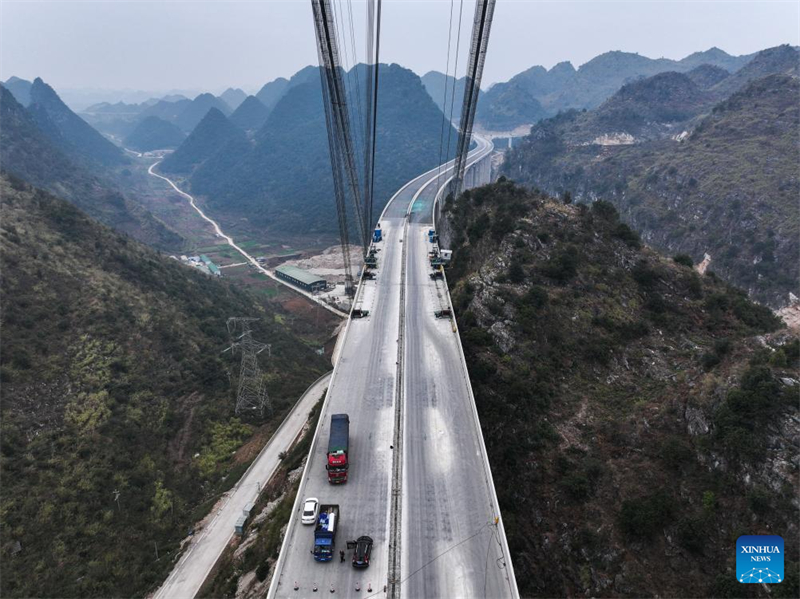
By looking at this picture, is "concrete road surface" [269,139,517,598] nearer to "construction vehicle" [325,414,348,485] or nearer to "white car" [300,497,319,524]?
"white car" [300,497,319,524]

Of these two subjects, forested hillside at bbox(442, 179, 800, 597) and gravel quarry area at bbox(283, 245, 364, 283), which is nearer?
forested hillside at bbox(442, 179, 800, 597)

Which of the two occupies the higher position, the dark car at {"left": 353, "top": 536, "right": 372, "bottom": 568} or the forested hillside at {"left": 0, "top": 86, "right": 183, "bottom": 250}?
the forested hillside at {"left": 0, "top": 86, "right": 183, "bottom": 250}

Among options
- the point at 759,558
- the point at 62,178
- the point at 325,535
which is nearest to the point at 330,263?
the point at 325,535

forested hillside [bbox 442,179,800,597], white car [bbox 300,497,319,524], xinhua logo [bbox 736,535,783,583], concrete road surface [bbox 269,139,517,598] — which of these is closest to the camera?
xinhua logo [bbox 736,535,783,583]

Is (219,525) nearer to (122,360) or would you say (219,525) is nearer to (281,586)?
(281,586)

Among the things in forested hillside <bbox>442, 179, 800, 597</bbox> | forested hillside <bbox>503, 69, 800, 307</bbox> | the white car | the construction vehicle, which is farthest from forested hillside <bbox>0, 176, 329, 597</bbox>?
forested hillside <bbox>503, 69, 800, 307</bbox>

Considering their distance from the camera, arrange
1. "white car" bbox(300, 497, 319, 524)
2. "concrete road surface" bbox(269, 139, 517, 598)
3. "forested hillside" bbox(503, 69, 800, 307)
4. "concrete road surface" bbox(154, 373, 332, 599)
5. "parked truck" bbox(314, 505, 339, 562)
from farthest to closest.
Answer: "forested hillside" bbox(503, 69, 800, 307) < "concrete road surface" bbox(154, 373, 332, 599) < "white car" bbox(300, 497, 319, 524) < "parked truck" bbox(314, 505, 339, 562) < "concrete road surface" bbox(269, 139, 517, 598)

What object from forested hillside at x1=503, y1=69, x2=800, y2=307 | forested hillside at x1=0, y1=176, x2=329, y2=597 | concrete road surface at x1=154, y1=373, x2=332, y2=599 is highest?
forested hillside at x1=503, y1=69, x2=800, y2=307

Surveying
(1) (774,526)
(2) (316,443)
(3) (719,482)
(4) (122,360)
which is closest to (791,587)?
(1) (774,526)
